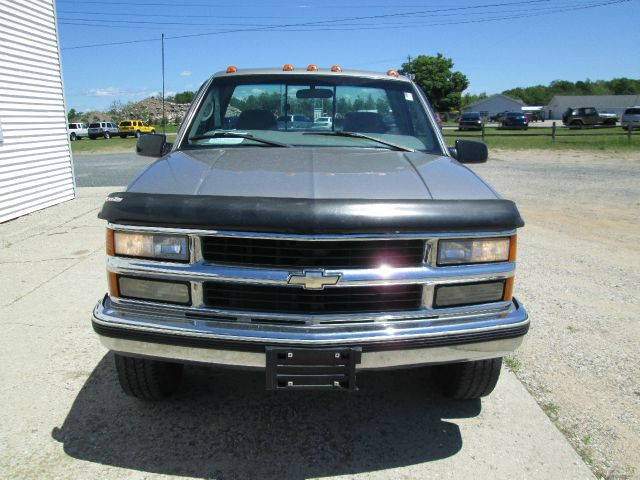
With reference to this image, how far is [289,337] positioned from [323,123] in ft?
6.12

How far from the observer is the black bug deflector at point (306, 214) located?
2.15 metres

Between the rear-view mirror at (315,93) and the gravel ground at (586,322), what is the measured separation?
2238 mm

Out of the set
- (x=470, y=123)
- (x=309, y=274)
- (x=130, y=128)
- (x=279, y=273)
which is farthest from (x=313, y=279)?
(x=130, y=128)

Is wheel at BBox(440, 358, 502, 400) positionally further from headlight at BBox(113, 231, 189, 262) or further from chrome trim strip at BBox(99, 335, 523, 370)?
headlight at BBox(113, 231, 189, 262)

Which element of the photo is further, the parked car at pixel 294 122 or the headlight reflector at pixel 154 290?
the parked car at pixel 294 122

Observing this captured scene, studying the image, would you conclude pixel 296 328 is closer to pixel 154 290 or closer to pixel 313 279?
pixel 313 279

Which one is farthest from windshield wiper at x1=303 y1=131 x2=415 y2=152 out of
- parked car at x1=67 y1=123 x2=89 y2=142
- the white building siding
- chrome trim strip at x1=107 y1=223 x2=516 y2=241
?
parked car at x1=67 y1=123 x2=89 y2=142

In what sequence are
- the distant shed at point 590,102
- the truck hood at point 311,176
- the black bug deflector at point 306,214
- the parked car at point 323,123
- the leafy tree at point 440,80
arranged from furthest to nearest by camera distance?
the distant shed at point 590,102, the leafy tree at point 440,80, the parked car at point 323,123, the truck hood at point 311,176, the black bug deflector at point 306,214

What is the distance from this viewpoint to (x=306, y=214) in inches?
84.3

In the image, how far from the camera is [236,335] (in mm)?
2223

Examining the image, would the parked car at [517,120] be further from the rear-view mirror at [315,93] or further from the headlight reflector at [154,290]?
the headlight reflector at [154,290]

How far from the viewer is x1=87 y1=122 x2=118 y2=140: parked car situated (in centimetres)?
4288

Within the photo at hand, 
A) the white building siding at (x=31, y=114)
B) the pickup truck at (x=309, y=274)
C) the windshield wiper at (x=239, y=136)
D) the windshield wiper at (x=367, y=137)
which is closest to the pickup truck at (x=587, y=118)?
the white building siding at (x=31, y=114)

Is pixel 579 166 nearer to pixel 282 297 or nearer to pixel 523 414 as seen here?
pixel 523 414
